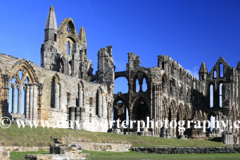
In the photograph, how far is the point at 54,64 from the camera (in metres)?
41.0

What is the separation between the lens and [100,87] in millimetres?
36469

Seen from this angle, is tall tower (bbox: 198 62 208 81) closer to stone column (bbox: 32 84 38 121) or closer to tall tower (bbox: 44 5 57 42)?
tall tower (bbox: 44 5 57 42)

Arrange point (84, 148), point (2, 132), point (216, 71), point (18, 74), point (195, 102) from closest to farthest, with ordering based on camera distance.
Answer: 1. point (2, 132)
2. point (84, 148)
3. point (18, 74)
4. point (195, 102)
5. point (216, 71)

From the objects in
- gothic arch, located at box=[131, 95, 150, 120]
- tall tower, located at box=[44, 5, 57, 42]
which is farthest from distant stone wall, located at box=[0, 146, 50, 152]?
gothic arch, located at box=[131, 95, 150, 120]

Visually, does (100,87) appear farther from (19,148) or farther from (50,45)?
(19,148)

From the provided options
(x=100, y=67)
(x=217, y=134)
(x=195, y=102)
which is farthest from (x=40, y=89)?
(x=195, y=102)

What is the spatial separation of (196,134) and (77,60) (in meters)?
15.0

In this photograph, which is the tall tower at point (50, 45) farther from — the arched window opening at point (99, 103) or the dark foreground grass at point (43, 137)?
the dark foreground grass at point (43, 137)

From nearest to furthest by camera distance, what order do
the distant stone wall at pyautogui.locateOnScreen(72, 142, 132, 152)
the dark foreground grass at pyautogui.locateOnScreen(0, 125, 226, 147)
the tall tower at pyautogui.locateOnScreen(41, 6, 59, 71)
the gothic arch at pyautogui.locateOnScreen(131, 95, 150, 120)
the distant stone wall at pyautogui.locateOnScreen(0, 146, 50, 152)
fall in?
the distant stone wall at pyautogui.locateOnScreen(0, 146, 50, 152), the dark foreground grass at pyautogui.locateOnScreen(0, 125, 226, 147), the distant stone wall at pyautogui.locateOnScreen(72, 142, 132, 152), the tall tower at pyautogui.locateOnScreen(41, 6, 59, 71), the gothic arch at pyautogui.locateOnScreen(131, 95, 150, 120)

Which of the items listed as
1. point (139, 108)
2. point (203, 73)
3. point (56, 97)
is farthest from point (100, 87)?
point (203, 73)

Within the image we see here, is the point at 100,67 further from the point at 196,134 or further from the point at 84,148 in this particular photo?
the point at 84,148

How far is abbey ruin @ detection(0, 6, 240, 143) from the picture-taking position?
28.1 metres

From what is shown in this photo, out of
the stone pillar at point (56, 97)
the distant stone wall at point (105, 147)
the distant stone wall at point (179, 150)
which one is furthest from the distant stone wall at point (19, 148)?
the stone pillar at point (56, 97)

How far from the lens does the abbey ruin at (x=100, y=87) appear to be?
28141 mm
